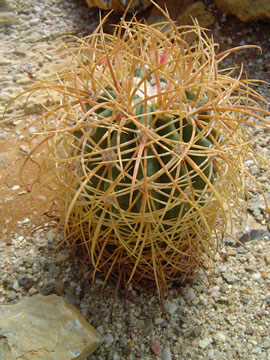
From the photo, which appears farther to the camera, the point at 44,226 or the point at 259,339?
the point at 44,226

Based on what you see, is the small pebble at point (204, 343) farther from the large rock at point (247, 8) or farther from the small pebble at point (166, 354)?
the large rock at point (247, 8)

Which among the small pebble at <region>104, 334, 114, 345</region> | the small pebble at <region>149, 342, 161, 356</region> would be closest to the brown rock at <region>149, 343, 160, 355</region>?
the small pebble at <region>149, 342, 161, 356</region>

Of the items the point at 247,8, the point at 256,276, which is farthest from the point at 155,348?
the point at 247,8

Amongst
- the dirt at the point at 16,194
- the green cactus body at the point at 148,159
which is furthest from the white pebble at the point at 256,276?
the dirt at the point at 16,194

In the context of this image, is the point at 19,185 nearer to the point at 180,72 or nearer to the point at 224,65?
the point at 180,72

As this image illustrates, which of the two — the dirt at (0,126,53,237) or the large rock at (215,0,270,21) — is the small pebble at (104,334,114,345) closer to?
the dirt at (0,126,53,237)

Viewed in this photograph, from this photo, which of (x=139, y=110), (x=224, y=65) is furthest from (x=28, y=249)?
(x=224, y=65)
